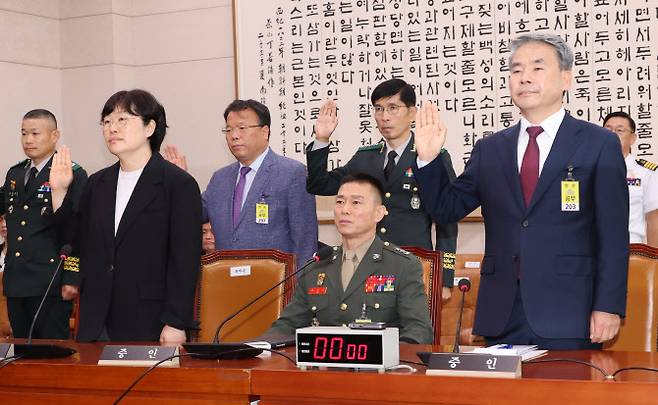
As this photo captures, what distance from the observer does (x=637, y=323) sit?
2.77m

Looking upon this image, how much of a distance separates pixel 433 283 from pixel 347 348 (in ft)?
3.20

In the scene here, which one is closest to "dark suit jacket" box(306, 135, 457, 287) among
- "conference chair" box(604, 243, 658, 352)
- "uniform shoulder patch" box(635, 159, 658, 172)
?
"conference chair" box(604, 243, 658, 352)

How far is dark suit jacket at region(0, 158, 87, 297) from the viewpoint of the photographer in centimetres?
466

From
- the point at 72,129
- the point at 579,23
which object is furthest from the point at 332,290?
the point at 72,129

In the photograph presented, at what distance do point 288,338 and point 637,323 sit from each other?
100 cm

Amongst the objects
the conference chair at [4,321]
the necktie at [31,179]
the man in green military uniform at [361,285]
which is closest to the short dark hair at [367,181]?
the man in green military uniform at [361,285]

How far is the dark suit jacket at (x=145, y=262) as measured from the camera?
298 cm

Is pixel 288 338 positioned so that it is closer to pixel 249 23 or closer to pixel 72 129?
pixel 249 23

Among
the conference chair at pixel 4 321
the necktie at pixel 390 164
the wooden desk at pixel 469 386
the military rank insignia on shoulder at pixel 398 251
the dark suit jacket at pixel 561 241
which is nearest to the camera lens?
the wooden desk at pixel 469 386

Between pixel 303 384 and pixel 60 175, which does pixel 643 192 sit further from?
Answer: pixel 303 384

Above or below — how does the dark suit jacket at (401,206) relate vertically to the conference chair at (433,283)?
above

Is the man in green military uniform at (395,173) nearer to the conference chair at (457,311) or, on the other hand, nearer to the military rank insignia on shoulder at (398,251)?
the conference chair at (457,311)

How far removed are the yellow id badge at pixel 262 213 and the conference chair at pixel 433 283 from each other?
1017mm

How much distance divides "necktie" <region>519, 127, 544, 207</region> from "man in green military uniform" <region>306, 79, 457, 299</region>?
3.50ft
